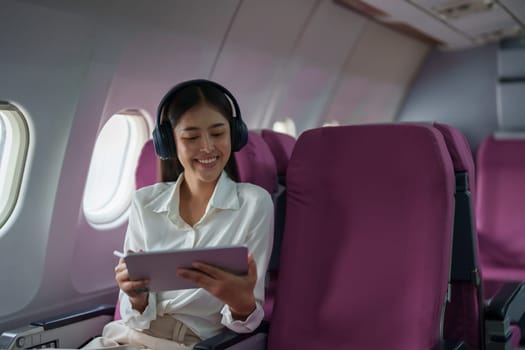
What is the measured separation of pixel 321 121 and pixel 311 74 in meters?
0.64

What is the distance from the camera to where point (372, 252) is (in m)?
2.44

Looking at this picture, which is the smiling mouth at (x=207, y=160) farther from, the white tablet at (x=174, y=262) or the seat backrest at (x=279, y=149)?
the seat backrest at (x=279, y=149)

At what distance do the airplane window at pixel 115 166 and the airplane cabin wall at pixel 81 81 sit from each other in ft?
0.42

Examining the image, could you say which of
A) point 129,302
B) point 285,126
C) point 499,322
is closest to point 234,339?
point 129,302

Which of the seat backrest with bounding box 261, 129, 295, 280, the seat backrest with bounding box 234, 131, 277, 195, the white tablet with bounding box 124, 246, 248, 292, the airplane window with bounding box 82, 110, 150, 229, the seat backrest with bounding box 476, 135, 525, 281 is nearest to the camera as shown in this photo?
the white tablet with bounding box 124, 246, 248, 292

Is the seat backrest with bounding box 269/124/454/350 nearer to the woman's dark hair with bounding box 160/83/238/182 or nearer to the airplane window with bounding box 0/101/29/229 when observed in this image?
the woman's dark hair with bounding box 160/83/238/182

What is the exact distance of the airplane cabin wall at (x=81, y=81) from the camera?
2.84m

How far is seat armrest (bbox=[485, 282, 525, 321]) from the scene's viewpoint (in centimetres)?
254

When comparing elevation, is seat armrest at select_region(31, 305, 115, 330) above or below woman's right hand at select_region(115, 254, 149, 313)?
below

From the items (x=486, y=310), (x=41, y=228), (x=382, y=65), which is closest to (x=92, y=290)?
(x=41, y=228)

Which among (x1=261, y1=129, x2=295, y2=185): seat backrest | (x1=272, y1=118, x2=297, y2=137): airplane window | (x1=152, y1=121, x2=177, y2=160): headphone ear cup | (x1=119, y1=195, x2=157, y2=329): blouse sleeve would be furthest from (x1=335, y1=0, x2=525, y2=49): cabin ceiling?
(x1=119, y1=195, x2=157, y2=329): blouse sleeve

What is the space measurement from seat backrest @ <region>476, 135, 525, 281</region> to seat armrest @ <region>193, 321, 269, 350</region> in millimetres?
2287

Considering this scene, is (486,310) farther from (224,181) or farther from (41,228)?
(41,228)

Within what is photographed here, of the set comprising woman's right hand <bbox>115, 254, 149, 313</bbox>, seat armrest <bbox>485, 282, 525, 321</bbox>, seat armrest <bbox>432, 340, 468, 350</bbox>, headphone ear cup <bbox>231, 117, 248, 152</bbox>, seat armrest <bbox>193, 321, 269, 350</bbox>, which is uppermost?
headphone ear cup <bbox>231, 117, 248, 152</bbox>
